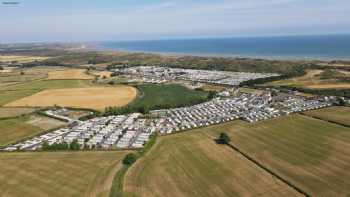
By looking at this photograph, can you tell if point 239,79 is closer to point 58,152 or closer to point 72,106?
point 72,106

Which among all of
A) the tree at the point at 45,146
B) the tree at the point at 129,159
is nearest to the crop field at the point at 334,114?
the tree at the point at 129,159

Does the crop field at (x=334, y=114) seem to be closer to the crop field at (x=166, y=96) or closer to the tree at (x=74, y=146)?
the crop field at (x=166, y=96)

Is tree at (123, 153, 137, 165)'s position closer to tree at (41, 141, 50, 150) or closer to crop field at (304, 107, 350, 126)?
tree at (41, 141, 50, 150)

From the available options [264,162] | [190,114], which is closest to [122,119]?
[190,114]

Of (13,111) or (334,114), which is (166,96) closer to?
(13,111)

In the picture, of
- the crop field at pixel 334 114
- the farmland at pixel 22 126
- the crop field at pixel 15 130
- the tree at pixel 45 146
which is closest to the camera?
the tree at pixel 45 146

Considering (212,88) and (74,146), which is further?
(212,88)

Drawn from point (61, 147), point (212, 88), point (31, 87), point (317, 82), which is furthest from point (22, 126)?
point (317, 82)

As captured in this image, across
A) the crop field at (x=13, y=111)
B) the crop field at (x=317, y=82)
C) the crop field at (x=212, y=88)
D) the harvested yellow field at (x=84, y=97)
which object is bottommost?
the crop field at (x=13, y=111)
